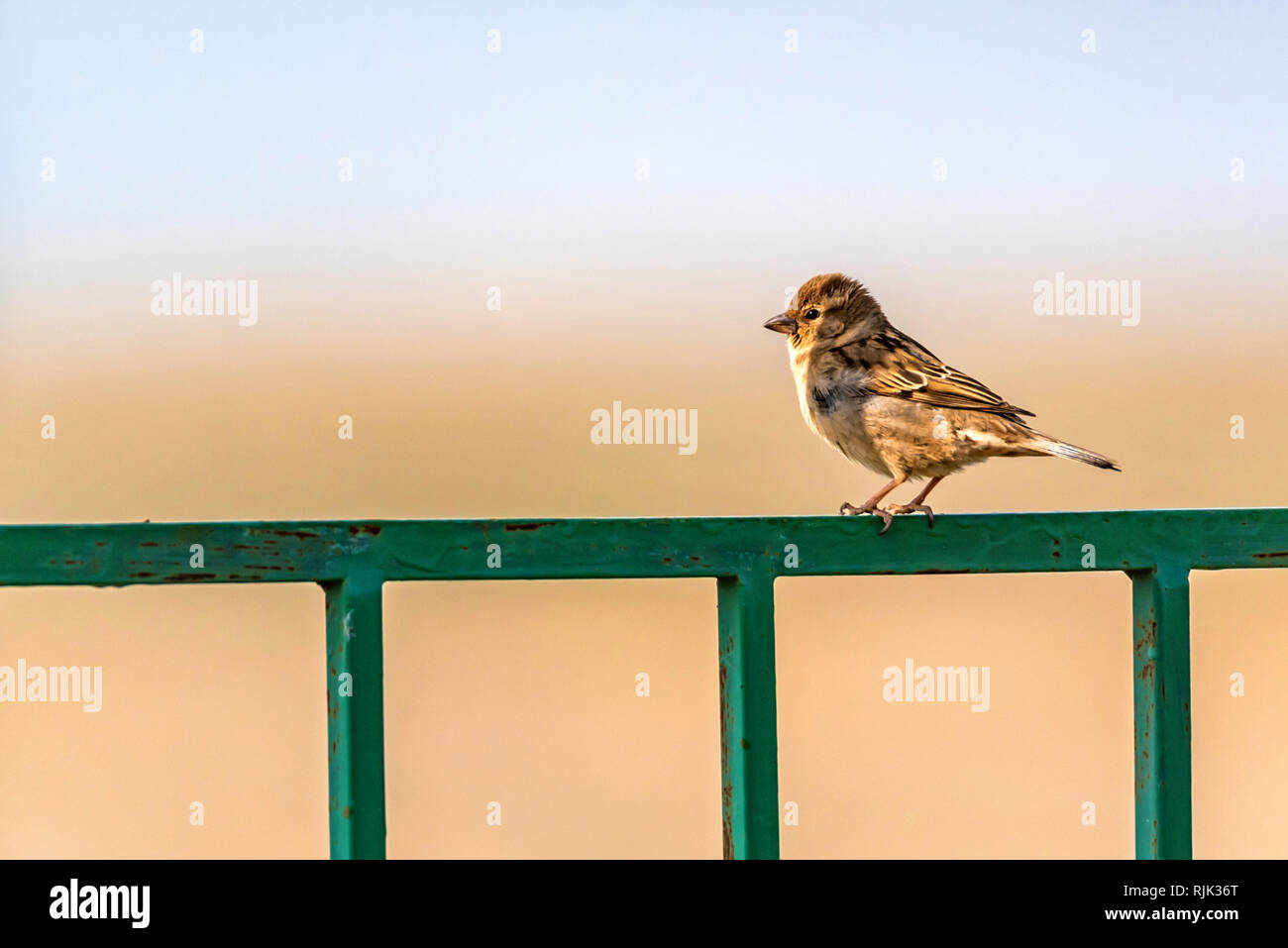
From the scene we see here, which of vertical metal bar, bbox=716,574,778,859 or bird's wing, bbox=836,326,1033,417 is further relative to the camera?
bird's wing, bbox=836,326,1033,417

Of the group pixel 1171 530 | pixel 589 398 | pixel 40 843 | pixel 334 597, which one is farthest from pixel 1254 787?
pixel 589 398

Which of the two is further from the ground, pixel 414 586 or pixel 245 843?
pixel 414 586

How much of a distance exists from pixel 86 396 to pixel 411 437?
11474 mm

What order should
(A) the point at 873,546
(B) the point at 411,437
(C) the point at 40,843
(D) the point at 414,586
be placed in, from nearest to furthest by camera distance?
(A) the point at 873,546 → (C) the point at 40,843 → (D) the point at 414,586 → (B) the point at 411,437

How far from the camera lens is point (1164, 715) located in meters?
2.46

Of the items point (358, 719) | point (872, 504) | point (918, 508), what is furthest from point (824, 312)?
point (358, 719)

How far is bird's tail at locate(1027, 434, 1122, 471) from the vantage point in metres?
4.48

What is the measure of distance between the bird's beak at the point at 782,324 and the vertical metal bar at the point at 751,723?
3550mm

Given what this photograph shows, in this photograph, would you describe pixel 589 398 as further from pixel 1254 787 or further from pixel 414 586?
pixel 1254 787

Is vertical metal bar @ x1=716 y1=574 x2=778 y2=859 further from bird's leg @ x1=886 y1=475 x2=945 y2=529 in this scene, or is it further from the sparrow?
the sparrow

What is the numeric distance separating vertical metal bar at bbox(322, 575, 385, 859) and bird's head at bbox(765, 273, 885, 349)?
12.2 ft

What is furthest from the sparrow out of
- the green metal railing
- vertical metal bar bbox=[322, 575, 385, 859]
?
vertical metal bar bbox=[322, 575, 385, 859]
